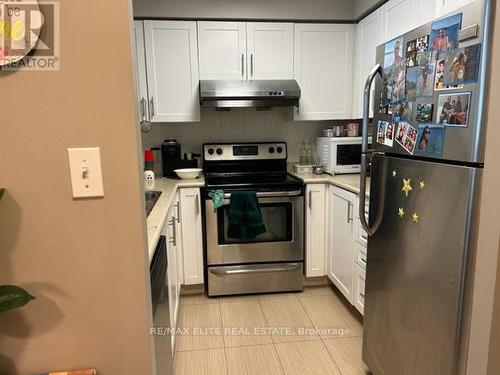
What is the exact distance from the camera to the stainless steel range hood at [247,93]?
270 cm

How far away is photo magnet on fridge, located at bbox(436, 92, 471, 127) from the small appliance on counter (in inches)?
88.1

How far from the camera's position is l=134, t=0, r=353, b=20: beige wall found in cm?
268

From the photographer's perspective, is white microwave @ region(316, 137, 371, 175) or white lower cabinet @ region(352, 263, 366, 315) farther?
white microwave @ region(316, 137, 371, 175)

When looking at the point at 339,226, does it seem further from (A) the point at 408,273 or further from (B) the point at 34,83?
(B) the point at 34,83

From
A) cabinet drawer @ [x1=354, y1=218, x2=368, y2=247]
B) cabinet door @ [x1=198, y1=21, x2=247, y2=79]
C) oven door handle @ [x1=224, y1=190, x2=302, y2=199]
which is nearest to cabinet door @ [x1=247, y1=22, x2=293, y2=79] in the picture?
cabinet door @ [x1=198, y1=21, x2=247, y2=79]

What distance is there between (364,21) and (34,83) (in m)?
2.66

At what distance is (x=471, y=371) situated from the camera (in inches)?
44.8

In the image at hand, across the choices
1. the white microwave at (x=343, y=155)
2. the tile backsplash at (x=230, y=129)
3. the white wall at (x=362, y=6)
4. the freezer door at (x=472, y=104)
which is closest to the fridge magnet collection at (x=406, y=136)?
the freezer door at (x=472, y=104)

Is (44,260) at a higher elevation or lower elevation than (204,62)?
lower

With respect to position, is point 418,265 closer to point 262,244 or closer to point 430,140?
point 430,140

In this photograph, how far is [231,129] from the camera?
3260 millimetres

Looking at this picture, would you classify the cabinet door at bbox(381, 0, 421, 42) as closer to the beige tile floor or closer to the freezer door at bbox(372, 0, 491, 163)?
the freezer door at bbox(372, 0, 491, 163)

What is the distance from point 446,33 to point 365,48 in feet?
5.79

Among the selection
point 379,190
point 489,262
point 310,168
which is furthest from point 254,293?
point 489,262
